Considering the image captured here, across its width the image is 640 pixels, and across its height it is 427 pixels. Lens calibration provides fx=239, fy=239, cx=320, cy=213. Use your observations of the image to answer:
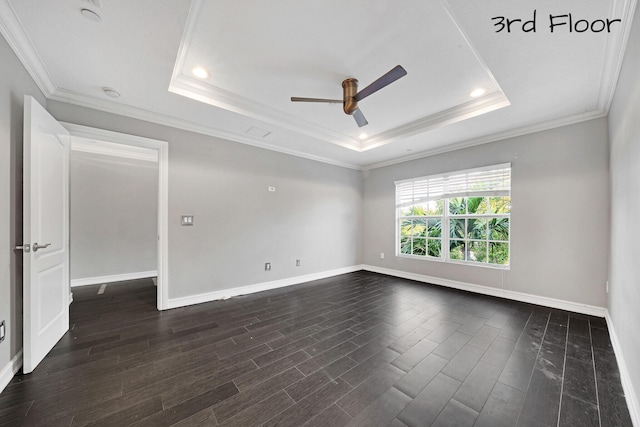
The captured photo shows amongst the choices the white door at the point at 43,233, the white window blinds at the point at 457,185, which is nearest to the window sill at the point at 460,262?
the white window blinds at the point at 457,185

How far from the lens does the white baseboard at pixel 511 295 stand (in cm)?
297

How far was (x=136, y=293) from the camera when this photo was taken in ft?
12.6

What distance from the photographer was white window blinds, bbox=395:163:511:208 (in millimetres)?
3717

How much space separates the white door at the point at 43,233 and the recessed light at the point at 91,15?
795 millimetres

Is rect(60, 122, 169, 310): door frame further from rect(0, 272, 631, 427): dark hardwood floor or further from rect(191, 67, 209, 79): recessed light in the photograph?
rect(191, 67, 209, 79): recessed light

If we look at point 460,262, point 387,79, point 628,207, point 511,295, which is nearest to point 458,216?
point 460,262

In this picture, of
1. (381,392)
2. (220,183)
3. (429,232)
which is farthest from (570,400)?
(220,183)

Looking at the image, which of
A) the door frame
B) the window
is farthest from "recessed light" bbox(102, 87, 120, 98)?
the window

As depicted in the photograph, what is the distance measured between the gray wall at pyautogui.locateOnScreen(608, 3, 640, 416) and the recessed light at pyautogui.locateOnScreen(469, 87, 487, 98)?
103 centimetres

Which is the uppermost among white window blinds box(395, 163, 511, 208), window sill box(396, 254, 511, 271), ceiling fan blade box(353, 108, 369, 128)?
ceiling fan blade box(353, 108, 369, 128)

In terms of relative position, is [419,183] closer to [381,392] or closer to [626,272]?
[626,272]

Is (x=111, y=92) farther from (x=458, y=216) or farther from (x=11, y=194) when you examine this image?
(x=458, y=216)

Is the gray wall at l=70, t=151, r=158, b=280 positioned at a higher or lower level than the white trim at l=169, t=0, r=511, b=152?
Result: lower

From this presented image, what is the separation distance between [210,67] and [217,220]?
81.1 inches
